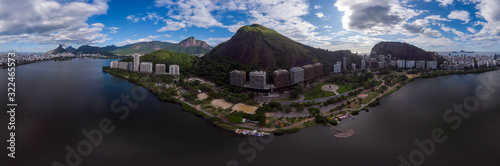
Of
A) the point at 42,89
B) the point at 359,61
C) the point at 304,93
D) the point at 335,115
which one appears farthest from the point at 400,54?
the point at 42,89

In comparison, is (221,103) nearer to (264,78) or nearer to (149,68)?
(264,78)

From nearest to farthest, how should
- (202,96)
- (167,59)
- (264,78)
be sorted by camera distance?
(202,96)
(264,78)
(167,59)

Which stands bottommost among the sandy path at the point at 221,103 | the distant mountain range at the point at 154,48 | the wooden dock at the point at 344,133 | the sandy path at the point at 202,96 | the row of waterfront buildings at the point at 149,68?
the wooden dock at the point at 344,133

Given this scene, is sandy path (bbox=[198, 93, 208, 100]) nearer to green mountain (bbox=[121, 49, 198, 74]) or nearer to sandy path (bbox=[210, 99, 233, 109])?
sandy path (bbox=[210, 99, 233, 109])

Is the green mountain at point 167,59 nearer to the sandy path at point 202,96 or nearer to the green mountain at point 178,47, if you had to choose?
the sandy path at point 202,96

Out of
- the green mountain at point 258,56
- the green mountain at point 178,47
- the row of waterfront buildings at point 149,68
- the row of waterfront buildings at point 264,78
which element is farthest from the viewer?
the green mountain at point 178,47

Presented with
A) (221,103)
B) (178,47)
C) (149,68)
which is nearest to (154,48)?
(178,47)

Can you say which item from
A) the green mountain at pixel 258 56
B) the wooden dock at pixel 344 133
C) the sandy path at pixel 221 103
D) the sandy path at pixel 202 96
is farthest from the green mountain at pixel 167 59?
the wooden dock at pixel 344 133

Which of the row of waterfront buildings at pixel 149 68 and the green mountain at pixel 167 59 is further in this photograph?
the green mountain at pixel 167 59
